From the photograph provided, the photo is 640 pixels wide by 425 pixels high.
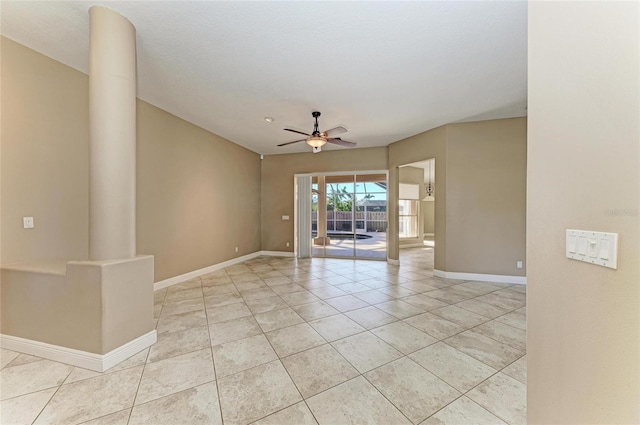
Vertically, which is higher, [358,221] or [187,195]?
[187,195]

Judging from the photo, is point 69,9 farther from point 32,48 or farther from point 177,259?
point 177,259

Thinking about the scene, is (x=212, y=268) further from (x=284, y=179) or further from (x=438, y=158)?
(x=438, y=158)

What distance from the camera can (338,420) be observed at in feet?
5.00

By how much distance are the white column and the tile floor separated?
3.39 ft

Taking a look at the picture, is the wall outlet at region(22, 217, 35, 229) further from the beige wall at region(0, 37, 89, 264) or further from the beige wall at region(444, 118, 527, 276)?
the beige wall at region(444, 118, 527, 276)

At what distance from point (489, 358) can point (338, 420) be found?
5.16ft

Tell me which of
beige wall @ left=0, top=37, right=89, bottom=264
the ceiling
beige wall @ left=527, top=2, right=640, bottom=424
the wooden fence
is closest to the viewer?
beige wall @ left=527, top=2, right=640, bottom=424

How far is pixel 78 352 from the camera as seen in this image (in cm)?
206

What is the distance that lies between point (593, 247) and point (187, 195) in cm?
529

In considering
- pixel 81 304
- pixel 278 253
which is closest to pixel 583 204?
pixel 81 304

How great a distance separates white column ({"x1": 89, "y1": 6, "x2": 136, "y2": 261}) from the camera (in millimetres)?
2092

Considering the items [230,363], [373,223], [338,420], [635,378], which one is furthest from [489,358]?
[373,223]

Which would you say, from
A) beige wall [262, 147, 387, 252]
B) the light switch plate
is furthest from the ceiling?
beige wall [262, 147, 387, 252]

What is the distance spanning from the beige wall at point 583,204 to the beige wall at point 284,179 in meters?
5.63
